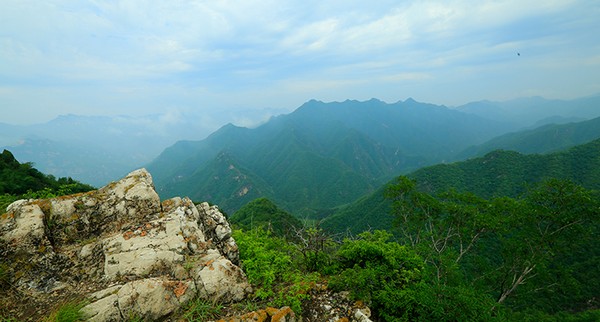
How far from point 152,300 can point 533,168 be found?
138 m

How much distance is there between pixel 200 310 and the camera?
7797 millimetres

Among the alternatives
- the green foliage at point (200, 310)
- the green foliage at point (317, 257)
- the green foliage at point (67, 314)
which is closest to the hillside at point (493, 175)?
the green foliage at point (317, 257)

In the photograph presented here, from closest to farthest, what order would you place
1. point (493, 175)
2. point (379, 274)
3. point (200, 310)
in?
point (200, 310)
point (379, 274)
point (493, 175)

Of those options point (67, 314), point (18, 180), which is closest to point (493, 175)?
point (67, 314)

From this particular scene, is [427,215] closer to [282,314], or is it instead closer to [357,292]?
[357,292]

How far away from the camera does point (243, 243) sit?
12.4 m

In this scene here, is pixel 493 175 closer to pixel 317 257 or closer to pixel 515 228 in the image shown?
pixel 515 228

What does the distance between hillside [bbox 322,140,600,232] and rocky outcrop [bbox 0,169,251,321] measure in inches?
3067

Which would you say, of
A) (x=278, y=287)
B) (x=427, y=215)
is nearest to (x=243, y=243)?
(x=278, y=287)

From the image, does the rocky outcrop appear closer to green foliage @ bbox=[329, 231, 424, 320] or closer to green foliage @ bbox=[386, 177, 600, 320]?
green foliage @ bbox=[329, 231, 424, 320]

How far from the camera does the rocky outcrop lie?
7758 millimetres

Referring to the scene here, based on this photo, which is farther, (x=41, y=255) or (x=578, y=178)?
(x=578, y=178)

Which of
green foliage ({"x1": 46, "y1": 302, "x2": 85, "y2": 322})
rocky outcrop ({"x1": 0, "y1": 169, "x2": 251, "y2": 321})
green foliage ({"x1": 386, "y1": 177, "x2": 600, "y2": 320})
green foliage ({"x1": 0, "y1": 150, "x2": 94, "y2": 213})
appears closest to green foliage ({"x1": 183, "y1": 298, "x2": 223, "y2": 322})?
rocky outcrop ({"x1": 0, "y1": 169, "x2": 251, "y2": 321})

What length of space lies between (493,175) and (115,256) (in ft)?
446
